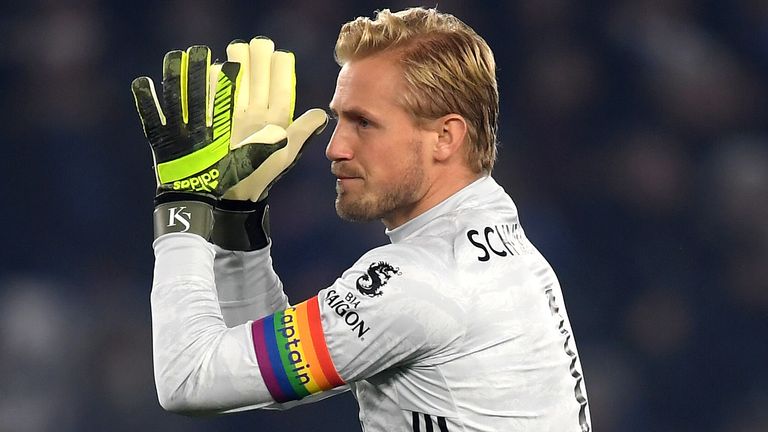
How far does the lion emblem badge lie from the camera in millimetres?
1500

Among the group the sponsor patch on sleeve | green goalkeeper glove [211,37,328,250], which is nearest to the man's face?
green goalkeeper glove [211,37,328,250]

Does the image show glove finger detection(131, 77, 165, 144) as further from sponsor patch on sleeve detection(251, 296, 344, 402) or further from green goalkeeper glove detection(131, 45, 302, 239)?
sponsor patch on sleeve detection(251, 296, 344, 402)

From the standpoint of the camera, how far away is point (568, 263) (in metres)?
3.58

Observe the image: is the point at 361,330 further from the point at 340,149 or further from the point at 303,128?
the point at 303,128

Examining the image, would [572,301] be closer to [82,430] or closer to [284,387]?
[82,430]

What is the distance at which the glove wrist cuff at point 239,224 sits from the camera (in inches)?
74.7

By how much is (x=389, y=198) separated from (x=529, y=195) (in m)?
2.02

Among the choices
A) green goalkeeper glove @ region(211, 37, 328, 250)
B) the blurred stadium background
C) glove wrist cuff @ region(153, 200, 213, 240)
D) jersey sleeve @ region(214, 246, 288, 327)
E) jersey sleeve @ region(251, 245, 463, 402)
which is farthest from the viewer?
the blurred stadium background

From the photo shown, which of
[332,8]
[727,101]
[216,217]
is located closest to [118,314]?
[332,8]

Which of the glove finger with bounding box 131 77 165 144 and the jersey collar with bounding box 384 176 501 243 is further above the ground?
the glove finger with bounding box 131 77 165 144

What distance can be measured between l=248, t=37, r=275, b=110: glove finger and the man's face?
0.17m

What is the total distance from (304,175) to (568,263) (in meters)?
0.92

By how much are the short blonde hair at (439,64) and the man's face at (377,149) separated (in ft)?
0.08

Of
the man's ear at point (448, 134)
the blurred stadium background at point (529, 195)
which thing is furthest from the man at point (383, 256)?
the blurred stadium background at point (529, 195)
